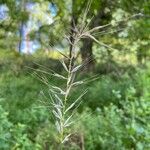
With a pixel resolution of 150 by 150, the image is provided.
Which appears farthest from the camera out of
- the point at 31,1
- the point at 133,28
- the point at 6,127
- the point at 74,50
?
the point at 133,28

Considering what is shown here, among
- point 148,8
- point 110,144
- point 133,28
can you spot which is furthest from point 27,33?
point 110,144

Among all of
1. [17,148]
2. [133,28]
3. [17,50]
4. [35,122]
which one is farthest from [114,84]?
[17,148]

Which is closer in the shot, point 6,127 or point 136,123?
point 6,127

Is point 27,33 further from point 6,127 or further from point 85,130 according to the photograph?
point 6,127

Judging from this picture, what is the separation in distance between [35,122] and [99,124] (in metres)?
0.80

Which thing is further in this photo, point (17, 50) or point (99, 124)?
point (17, 50)

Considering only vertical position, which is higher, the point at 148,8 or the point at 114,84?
the point at 148,8

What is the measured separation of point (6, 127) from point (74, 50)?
2573mm

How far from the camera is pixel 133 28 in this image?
8414 mm

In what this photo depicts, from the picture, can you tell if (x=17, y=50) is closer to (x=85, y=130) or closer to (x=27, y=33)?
(x=27, y=33)

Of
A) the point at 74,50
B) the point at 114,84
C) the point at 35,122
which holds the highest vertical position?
the point at 74,50

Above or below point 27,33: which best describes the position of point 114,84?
below

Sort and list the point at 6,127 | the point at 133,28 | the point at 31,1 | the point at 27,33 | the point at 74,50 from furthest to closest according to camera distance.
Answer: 1. the point at 133,28
2. the point at 27,33
3. the point at 31,1
4. the point at 6,127
5. the point at 74,50

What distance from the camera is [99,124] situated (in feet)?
16.2
